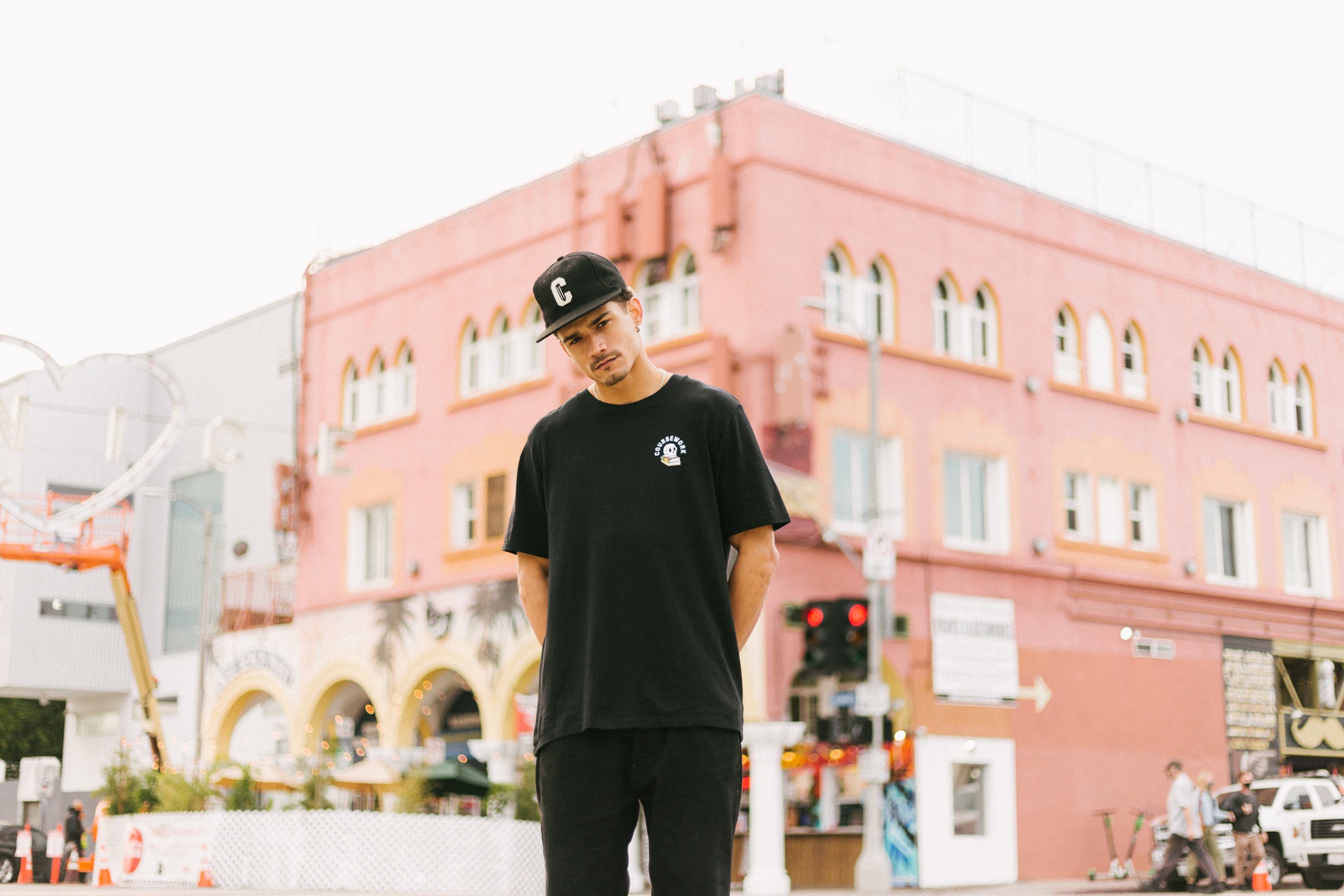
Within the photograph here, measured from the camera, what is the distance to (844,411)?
26875 mm

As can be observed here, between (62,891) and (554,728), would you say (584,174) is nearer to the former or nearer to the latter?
(62,891)

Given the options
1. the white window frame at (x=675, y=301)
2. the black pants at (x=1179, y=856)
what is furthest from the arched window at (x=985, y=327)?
the black pants at (x=1179, y=856)

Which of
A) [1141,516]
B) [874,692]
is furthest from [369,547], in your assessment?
[1141,516]

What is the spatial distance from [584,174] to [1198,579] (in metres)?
14.0

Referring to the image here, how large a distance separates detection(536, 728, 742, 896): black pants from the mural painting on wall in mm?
29956

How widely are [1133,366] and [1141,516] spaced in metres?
2.88

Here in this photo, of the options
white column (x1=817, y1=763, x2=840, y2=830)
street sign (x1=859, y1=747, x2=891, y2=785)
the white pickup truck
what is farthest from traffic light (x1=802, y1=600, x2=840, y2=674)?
the white pickup truck

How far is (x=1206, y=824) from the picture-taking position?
2348 centimetres

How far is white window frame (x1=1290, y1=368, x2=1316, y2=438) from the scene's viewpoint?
35844 mm

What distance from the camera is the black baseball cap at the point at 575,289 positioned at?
4.10 meters

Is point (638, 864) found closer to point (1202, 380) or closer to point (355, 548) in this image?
point (355, 548)

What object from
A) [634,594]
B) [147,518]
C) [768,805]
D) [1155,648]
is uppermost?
[147,518]

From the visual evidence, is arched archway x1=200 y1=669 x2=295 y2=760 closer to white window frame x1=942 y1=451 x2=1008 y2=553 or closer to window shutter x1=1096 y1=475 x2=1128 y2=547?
white window frame x1=942 y1=451 x2=1008 y2=553

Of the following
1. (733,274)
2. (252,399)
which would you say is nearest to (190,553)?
(252,399)
